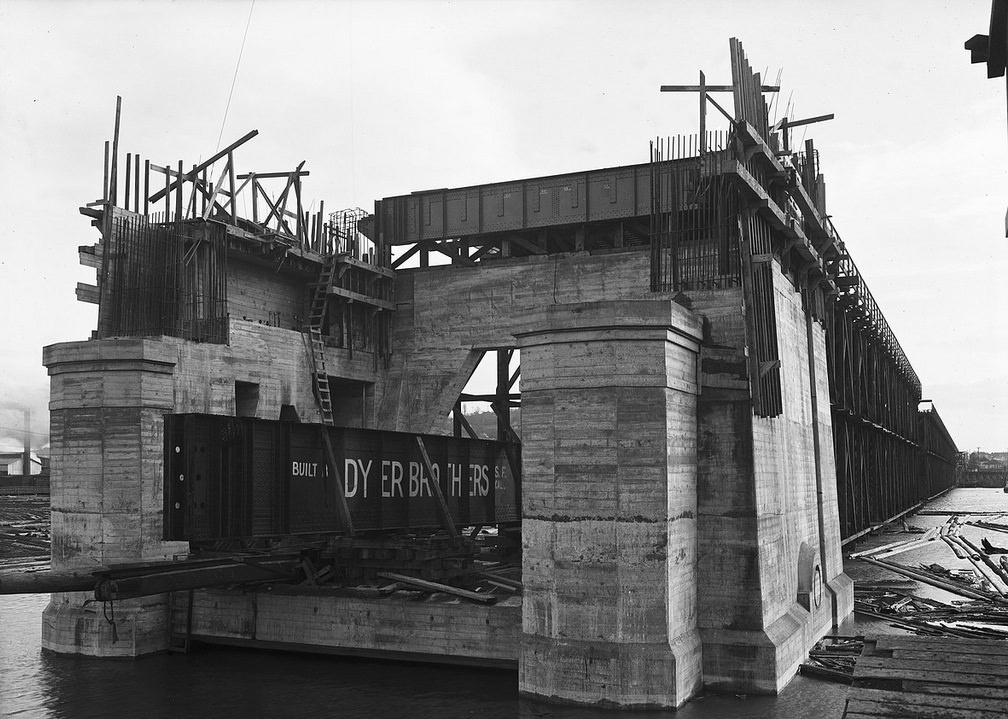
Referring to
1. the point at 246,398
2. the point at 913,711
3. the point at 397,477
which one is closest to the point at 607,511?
the point at 397,477

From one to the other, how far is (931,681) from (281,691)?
12.3 m

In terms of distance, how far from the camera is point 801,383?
21.7 metres

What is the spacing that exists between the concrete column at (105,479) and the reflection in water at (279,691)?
2.37 ft

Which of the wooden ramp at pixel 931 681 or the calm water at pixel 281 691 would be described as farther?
the calm water at pixel 281 691

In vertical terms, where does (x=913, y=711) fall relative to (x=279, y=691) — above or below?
above

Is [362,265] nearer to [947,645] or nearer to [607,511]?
[607,511]

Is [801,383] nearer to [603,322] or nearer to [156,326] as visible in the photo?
[603,322]

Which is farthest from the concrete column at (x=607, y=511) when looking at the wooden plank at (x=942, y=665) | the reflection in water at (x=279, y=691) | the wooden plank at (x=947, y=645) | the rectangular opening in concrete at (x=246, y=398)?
the rectangular opening in concrete at (x=246, y=398)

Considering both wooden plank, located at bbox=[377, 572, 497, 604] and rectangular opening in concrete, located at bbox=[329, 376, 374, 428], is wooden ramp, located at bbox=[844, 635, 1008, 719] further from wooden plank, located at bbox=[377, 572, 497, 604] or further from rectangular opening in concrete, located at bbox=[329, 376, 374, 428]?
rectangular opening in concrete, located at bbox=[329, 376, 374, 428]

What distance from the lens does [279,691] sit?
16.3 metres

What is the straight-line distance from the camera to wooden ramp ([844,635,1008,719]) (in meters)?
5.98

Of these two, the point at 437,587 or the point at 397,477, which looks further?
the point at 397,477

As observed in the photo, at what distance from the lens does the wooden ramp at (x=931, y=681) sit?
5980mm

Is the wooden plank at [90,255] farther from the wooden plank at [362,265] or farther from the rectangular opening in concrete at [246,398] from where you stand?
the wooden plank at [362,265]
